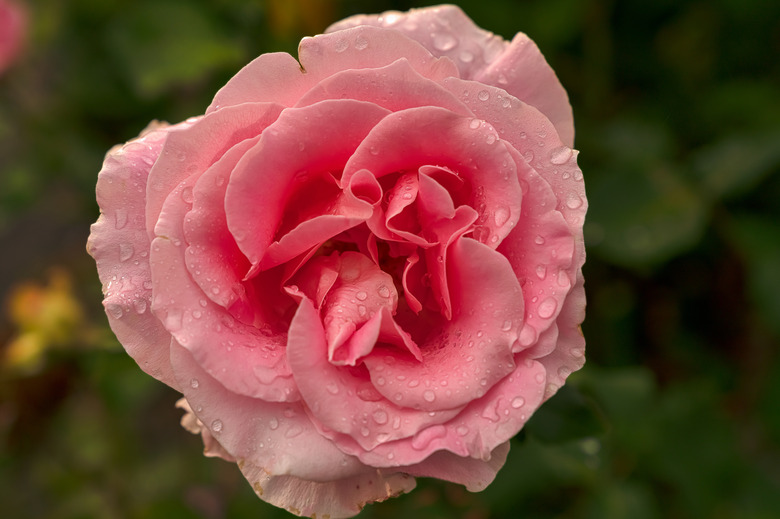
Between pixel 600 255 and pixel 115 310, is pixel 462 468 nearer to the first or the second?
pixel 115 310

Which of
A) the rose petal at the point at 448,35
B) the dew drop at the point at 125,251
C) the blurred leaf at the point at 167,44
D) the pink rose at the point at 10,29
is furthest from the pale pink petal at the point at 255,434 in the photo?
the pink rose at the point at 10,29

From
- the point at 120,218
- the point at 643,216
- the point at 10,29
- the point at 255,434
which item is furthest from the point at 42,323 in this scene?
the point at 643,216

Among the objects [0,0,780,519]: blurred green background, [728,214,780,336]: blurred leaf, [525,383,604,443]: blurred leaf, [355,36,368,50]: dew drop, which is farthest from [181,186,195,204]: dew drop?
[728,214,780,336]: blurred leaf

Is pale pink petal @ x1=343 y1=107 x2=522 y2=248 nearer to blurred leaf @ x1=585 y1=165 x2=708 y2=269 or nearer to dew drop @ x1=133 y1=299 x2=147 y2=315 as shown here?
dew drop @ x1=133 y1=299 x2=147 y2=315

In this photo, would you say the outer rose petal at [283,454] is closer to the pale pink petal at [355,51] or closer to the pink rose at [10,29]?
the pale pink petal at [355,51]

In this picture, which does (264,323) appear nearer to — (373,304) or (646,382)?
(373,304)

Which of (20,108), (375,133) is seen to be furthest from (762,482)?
(20,108)
